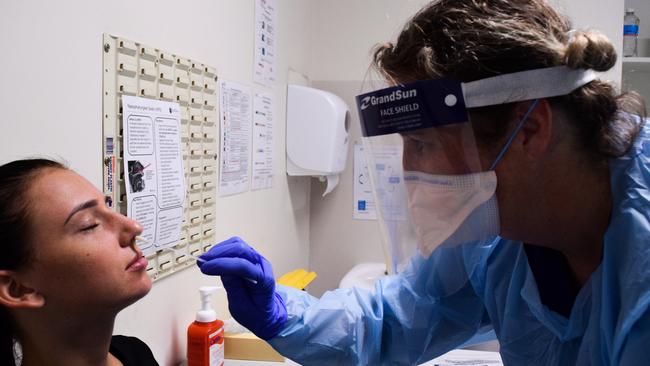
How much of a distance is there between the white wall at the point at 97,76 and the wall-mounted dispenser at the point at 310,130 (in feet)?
0.90

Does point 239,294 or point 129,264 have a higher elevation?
point 129,264

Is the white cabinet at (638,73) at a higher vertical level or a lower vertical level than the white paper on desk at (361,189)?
higher

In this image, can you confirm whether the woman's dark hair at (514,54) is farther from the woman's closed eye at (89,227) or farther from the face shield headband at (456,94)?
the woman's closed eye at (89,227)

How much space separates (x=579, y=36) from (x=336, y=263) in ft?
6.13

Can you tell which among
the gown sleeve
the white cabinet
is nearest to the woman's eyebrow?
the gown sleeve

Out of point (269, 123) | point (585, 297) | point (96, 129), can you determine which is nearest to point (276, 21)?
point (269, 123)

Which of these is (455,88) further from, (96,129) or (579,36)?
(96,129)

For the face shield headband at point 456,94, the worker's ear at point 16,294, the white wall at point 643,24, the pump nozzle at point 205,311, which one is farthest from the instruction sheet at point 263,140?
the white wall at point 643,24

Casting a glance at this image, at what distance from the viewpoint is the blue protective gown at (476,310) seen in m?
0.81

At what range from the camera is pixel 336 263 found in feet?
8.20

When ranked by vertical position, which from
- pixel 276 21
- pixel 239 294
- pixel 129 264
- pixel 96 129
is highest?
pixel 276 21

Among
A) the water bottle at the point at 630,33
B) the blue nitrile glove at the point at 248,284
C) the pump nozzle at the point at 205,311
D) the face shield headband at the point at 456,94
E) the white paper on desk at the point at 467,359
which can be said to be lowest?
the white paper on desk at the point at 467,359

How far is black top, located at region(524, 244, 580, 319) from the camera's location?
3.19 feet

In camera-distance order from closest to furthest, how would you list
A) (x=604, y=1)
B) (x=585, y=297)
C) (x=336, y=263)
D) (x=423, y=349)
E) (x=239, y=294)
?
(x=585, y=297) → (x=239, y=294) → (x=423, y=349) → (x=604, y=1) → (x=336, y=263)
